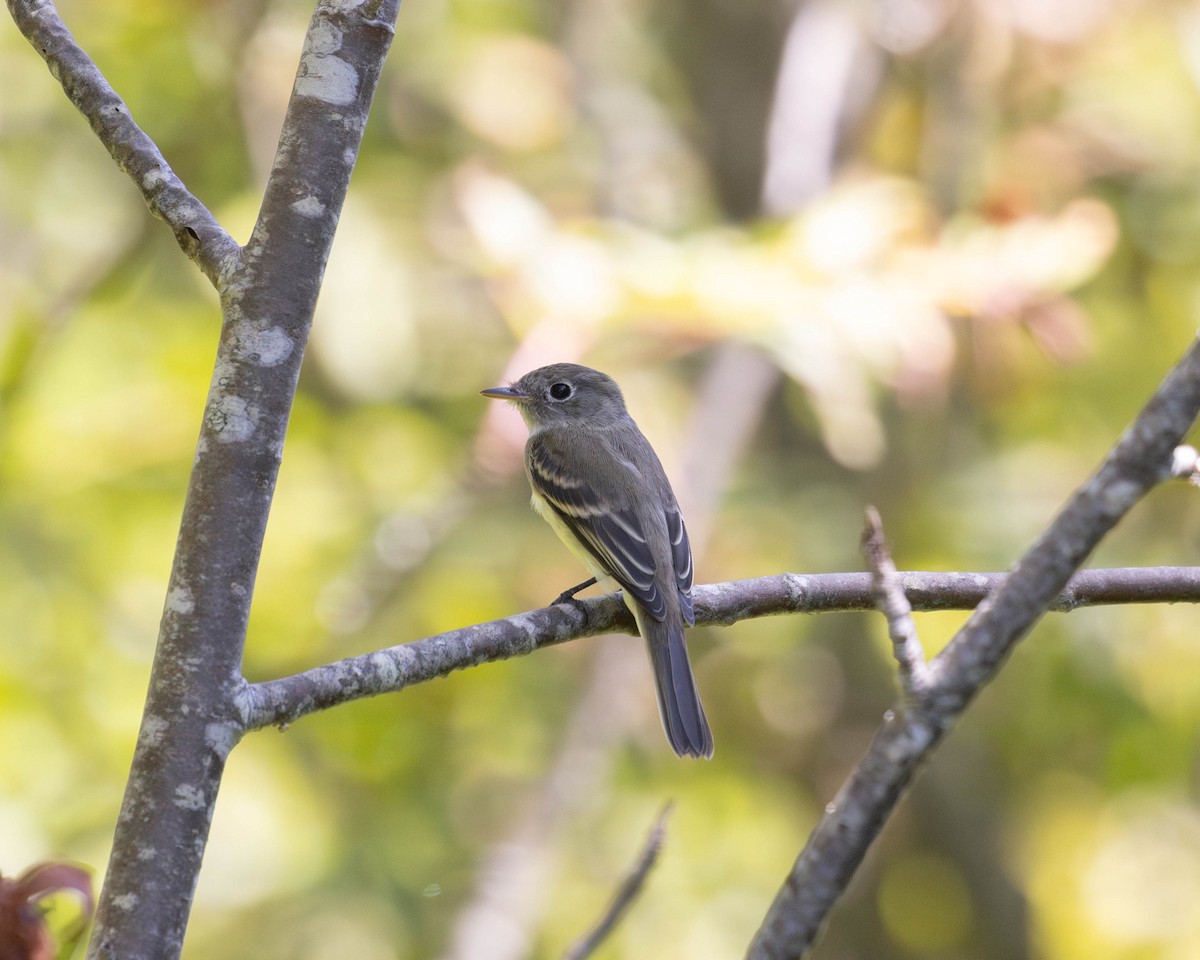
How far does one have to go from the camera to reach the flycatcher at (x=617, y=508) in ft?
11.2

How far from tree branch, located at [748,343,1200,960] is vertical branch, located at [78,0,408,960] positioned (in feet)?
2.62

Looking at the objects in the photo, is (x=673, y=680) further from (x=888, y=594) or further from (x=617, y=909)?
(x=888, y=594)

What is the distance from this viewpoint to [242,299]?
6.19 ft

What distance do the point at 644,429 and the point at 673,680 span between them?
8.38 ft

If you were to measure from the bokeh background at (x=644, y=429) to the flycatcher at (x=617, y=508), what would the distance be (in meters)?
0.15

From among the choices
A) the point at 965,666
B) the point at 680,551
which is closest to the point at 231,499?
the point at 965,666

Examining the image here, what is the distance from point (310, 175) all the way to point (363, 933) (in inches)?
134

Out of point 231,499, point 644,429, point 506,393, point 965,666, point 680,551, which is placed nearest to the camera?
point 965,666

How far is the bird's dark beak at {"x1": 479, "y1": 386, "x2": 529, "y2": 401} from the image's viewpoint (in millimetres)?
4434

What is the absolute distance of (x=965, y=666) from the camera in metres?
1.26

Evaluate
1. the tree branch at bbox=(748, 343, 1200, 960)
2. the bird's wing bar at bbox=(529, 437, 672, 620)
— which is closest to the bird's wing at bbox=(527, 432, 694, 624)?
the bird's wing bar at bbox=(529, 437, 672, 620)

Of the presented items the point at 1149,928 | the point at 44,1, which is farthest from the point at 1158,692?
the point at 44,1

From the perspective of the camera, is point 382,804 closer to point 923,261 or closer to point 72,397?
point 72,397

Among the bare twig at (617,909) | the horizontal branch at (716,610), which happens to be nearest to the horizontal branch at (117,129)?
the horizontal branch at (716,610)
